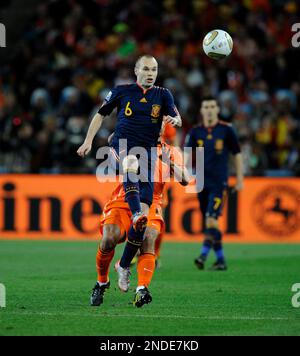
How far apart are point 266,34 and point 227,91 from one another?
222 cm

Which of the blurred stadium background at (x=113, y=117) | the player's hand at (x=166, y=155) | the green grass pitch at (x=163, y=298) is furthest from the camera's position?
the blurred stadium background at (x=113, y=117)

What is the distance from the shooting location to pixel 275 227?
18688 millimetres

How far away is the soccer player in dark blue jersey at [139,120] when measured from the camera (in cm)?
981

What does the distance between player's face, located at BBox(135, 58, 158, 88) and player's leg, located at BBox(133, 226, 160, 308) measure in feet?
4.96

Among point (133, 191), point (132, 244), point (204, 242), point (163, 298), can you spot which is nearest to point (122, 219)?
point (132, 244)

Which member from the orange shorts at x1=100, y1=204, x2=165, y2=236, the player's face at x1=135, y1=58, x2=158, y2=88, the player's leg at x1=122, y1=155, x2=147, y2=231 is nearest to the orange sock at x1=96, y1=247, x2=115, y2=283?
the orange shorts at x1=100, y1=204, x2=165, y2=236

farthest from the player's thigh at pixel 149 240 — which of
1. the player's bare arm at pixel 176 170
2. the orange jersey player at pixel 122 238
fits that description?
the player's bare arm at pixel 176 170

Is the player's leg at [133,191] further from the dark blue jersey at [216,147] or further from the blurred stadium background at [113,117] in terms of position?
the dark blue jersey at [216,147]

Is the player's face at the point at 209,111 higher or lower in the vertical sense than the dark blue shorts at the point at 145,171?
higher

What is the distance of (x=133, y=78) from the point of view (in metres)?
21.8

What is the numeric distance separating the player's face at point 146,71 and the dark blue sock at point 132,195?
107 cm
